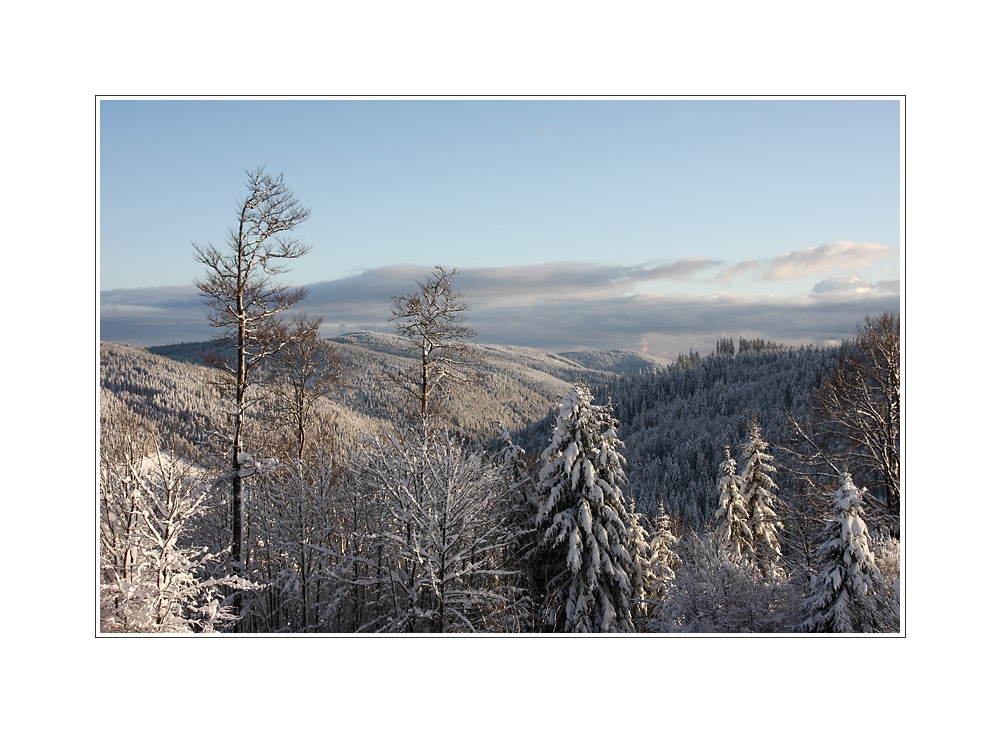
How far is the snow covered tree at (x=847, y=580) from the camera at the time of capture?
32.5ft

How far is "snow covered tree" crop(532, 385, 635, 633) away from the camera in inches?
541

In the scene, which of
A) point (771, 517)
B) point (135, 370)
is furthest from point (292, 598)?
point (135, 370)

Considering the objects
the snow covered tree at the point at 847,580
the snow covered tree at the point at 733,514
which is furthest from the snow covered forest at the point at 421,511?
the snow covered tree at the point at 733,514

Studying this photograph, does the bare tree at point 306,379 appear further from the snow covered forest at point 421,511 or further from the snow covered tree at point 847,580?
the snow covered tree at point 847,580

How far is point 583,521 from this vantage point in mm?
13734

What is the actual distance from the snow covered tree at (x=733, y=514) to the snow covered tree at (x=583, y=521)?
387 inches

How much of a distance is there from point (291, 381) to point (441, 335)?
4.43 meters

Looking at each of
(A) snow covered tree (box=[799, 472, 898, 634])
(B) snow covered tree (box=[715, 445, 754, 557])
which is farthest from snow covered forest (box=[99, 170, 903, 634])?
(B) snow covered tree (box=[715, 445, 754, 557])

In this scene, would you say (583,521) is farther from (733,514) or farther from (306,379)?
(733,514)

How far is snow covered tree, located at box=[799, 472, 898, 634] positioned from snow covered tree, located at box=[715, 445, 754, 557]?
476 inches

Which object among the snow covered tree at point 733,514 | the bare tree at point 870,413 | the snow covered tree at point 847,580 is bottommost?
the snow covered tree at point 733,514

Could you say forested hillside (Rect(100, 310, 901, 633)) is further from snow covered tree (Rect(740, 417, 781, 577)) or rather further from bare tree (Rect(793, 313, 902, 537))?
snow covered tree (Rect(740, 417, 781, 577))

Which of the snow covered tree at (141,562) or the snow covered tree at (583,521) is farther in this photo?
the snow covered tree at (583,521)
